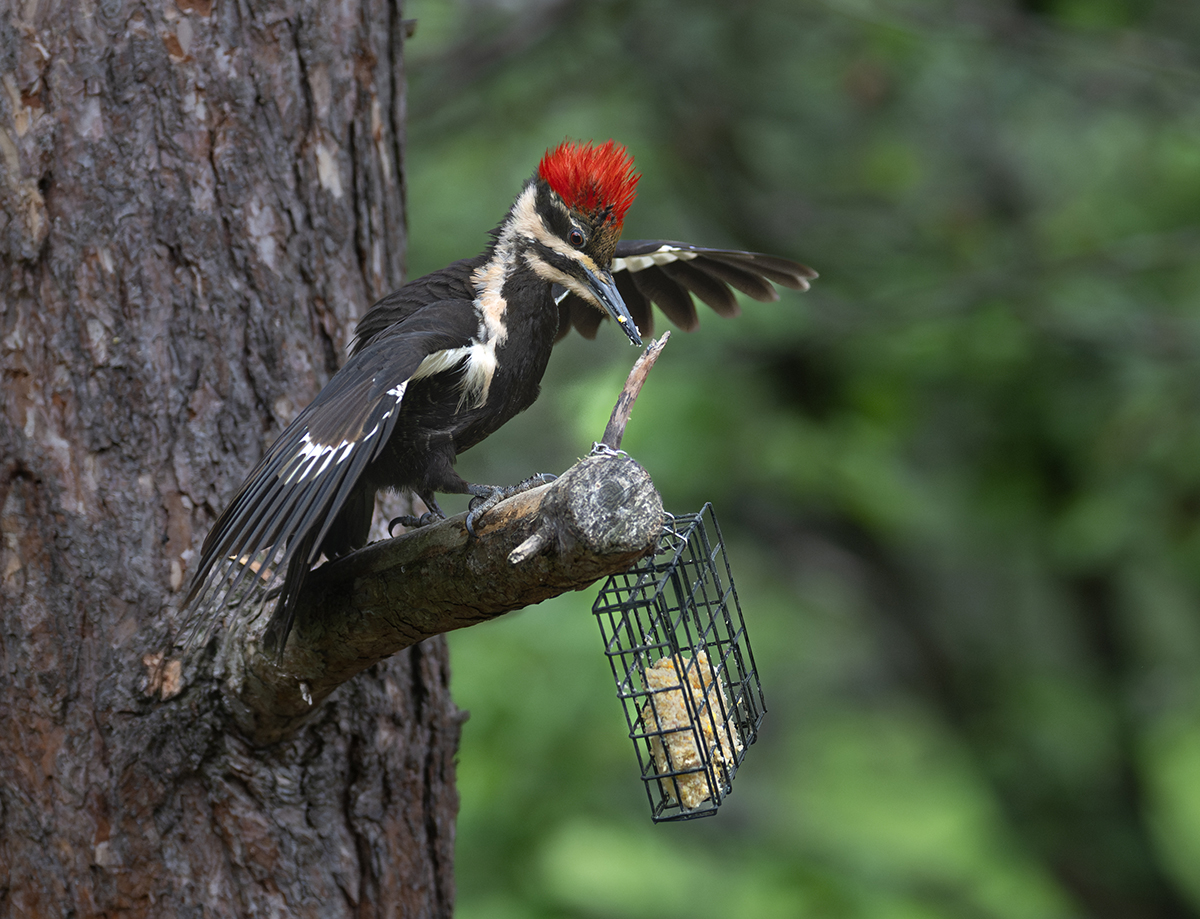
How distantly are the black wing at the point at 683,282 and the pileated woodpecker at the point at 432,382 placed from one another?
1.16 feet

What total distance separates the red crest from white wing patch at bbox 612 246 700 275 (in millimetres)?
430

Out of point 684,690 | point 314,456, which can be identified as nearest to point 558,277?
point 314,456

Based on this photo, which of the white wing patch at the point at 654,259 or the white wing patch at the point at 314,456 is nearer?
the white wing patch at the point at 314,456

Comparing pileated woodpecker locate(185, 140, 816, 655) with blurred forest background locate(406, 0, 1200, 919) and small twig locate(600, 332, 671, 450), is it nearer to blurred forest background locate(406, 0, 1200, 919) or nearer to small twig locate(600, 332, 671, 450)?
small twig locate(600, 332, 671, 450)

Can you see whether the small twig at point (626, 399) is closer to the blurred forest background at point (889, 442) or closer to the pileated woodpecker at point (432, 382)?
the pileated woodpecker at point (432, 382)

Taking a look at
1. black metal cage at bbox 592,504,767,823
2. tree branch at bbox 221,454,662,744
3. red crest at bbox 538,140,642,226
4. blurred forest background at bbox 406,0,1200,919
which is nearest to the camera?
tree branch at bbox 221,454,662,744

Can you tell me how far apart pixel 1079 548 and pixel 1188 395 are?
0.85m

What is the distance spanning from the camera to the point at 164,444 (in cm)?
222

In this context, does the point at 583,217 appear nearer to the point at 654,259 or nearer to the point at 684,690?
the point at 654,259

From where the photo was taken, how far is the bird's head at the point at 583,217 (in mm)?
Answer: 2340

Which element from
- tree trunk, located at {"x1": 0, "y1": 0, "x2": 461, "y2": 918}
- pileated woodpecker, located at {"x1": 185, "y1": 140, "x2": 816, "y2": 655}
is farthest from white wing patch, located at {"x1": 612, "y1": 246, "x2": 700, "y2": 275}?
tree trunk, located at {"x1": 0, "y1": 0, "x2": 461, "y2": 918}

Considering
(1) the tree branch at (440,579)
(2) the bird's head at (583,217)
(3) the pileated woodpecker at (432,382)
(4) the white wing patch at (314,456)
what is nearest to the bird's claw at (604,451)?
(1) the tree branch at (440,579)

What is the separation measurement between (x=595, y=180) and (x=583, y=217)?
81 millimetres

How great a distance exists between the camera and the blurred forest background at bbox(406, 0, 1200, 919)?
4.07m
